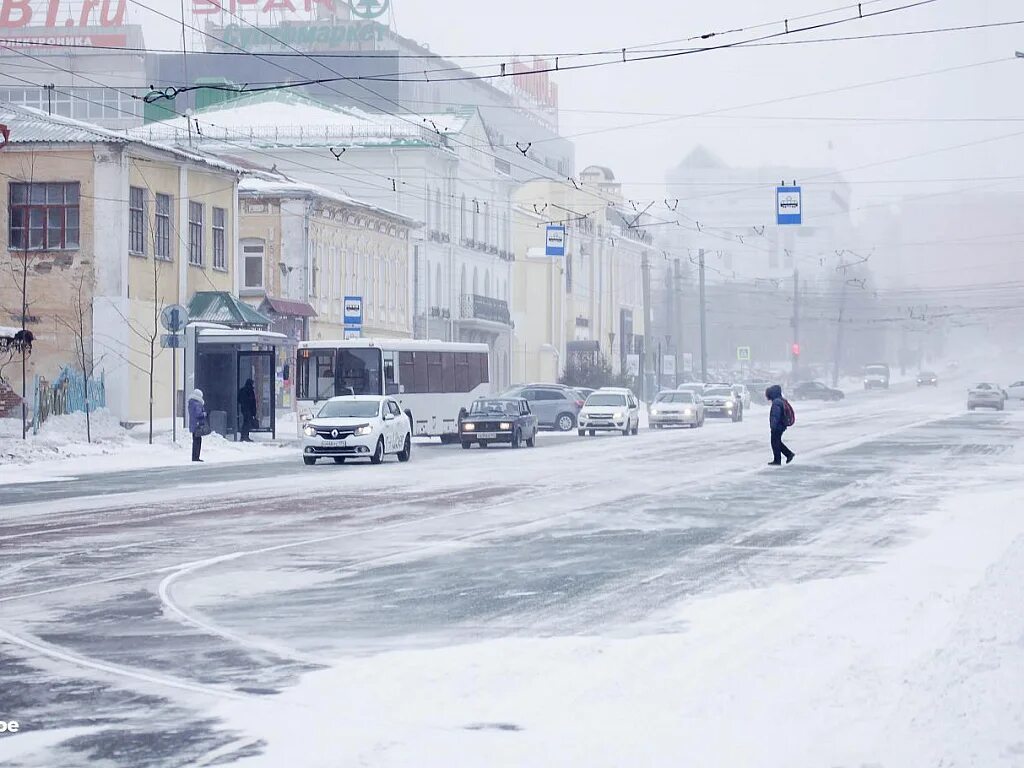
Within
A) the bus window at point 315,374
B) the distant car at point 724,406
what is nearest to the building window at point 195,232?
the bus window at point 315,374

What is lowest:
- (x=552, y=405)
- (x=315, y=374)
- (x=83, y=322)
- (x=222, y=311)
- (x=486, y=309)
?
(x=552, y=405)

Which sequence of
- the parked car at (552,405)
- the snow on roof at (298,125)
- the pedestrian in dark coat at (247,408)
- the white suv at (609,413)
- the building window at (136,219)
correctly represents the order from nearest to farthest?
the pedestrian in dark coat at (247,408) → the building window at (136,219) → the white suv at (609,413) → the parked car at (552,405) → the snow on roof at (298,125)

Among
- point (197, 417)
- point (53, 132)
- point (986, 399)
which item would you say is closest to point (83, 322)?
point (53, 132)

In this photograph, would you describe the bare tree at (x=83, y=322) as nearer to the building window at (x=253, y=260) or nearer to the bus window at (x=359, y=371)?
the bus window at (x=359, y=371)

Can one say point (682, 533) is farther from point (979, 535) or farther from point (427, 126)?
point (427, 126)

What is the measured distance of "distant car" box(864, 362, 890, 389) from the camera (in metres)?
149

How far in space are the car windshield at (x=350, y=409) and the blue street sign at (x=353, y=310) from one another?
34.3 feet

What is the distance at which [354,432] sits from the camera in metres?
39.4

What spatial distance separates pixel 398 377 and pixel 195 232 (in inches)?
377

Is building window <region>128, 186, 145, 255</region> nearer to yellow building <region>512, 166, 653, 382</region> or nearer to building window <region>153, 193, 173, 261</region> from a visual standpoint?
building window <region>153, 193, 173, 261</region>

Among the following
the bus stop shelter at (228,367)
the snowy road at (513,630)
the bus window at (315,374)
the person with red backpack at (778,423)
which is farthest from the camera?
the bus window at (315,374)

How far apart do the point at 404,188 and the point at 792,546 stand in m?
64.3

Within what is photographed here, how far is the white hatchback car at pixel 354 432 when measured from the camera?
3916 centimetres

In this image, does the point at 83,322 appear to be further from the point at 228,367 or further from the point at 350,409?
the point at 350,409
